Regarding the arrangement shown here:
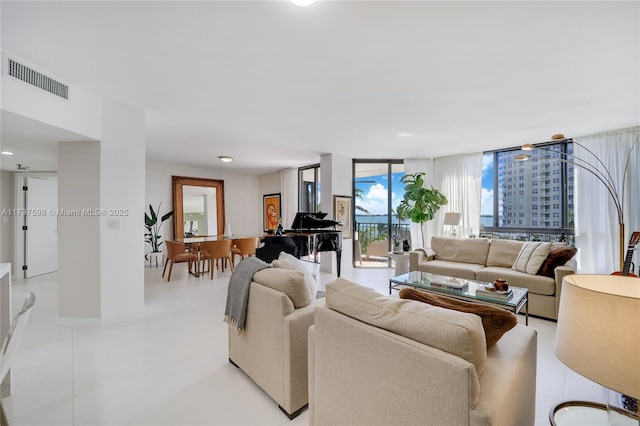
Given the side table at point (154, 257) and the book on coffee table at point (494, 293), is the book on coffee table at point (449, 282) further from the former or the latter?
the side table at point (154, 257)

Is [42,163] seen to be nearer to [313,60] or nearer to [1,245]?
[1,245]

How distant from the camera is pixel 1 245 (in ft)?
16.5

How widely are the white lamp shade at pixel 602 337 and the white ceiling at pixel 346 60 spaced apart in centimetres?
177

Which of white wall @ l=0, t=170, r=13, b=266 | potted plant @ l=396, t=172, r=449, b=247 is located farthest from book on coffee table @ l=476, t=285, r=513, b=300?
white wall @ l=0, t=170, r=13, b=266

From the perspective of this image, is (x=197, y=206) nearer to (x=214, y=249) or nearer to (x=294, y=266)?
(x=214, y=249)

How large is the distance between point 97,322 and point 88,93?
245cm

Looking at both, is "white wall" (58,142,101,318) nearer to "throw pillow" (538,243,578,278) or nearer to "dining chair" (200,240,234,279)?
"dining chair" (200,240,234,279)

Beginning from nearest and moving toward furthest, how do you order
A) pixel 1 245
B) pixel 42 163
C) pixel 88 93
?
pixel 88 93
pixel 42 163
pixel 1 245

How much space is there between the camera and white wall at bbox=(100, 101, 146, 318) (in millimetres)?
3100

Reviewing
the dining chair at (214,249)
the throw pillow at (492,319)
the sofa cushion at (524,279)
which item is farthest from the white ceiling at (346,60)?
the dining chair at (214,249)

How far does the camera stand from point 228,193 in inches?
320

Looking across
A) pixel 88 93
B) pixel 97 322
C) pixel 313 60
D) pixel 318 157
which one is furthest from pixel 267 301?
pixel 318 157

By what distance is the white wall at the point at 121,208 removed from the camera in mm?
3100

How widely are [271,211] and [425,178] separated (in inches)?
173
